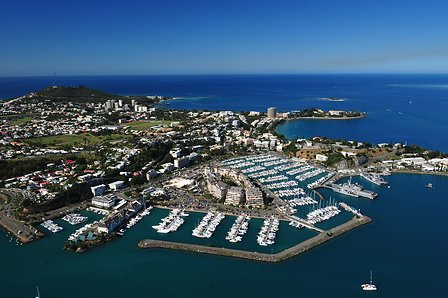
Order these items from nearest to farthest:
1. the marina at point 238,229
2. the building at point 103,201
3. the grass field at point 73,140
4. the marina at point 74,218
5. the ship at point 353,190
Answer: the marina at point 238,229 < the marina at point 74,218 < the building at point 103,201 < the ship at point 353,190 < the grass field at point 73,140

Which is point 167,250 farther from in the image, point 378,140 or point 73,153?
point 378,140

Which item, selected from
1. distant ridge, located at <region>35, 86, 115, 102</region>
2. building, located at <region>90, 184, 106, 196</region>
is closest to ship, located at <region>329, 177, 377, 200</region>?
building, located at <region>90, 184, 106, 196</region>

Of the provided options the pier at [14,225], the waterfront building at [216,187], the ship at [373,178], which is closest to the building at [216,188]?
the waterfront building at [216,187]

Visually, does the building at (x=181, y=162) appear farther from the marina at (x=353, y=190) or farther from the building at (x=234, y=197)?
the marina at (x=353, y=190)

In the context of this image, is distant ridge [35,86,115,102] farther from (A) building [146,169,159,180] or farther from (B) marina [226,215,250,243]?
(B) marina [226,215,250,243]

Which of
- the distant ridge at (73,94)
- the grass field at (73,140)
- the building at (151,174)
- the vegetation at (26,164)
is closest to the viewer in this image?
the building at (151,174)

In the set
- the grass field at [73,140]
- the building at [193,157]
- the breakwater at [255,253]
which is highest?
the grass field at [73,140]
